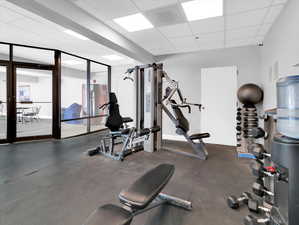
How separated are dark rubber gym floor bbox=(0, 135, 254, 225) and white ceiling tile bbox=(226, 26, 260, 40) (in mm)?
2662

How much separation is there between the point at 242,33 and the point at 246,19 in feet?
2.08

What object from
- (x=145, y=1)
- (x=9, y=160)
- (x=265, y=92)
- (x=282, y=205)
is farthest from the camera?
(x=265, y=92)

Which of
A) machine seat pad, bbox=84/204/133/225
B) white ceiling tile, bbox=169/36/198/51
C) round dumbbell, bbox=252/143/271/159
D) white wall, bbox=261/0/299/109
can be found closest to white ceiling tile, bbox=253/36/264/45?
white wall, bbox=261/0/299/109

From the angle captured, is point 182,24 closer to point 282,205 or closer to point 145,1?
point 145,1

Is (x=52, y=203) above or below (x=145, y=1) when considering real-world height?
below

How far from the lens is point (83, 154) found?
3564 mm

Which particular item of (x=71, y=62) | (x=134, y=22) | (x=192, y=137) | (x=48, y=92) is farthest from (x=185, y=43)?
(x=48, y=92)

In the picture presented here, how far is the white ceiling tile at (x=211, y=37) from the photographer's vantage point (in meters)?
3.64

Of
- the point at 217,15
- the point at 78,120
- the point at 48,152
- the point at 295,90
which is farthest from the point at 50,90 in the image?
the point at 295,90

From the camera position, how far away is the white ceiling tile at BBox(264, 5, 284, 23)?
8.49 ft

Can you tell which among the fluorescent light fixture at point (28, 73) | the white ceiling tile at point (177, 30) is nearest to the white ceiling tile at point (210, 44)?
the white ceiling tile at point (177, 30)

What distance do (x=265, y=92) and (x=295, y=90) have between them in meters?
2.78

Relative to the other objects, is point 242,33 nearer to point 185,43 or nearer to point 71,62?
point 185,43

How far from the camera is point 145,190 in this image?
1180 mm
